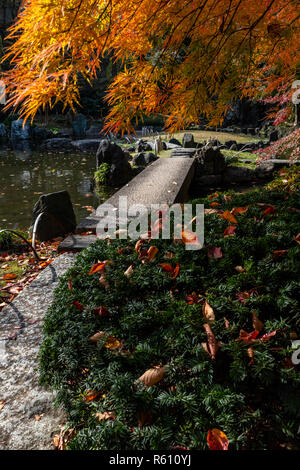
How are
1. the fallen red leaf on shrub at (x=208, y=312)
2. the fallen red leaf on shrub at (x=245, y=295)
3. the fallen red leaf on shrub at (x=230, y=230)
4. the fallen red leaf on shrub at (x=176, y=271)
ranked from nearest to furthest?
the fallen red leaf on shrub at (x=208, y=312), the fallen red leaf on shrub at (x=245, y=295), the fallen red leaf on shrub at (x=176, y=271), the fallen red leaf on shrub at (x=230, y=230)

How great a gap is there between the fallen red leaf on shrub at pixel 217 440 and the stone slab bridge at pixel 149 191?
11.0ft

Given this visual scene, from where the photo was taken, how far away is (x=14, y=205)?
8891mm

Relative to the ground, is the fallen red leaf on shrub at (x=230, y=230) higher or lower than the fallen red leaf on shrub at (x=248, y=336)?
higher

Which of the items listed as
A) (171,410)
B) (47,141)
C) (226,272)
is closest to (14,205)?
(226,272)

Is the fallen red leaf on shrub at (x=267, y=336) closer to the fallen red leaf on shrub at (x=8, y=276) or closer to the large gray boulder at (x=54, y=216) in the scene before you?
the fallen red leaf on shrub at (x=8, y=276)

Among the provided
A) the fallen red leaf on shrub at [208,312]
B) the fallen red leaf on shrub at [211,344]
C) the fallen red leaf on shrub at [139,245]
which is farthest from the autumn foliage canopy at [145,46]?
the fallen red leaf on shrub at [211,344]

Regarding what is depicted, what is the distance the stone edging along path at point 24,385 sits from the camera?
1807 mm

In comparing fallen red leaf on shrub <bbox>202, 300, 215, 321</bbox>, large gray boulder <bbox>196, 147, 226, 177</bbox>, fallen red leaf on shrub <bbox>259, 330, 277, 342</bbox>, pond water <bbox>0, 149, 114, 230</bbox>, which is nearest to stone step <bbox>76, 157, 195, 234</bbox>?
large gray boulder <bbox>196, 147, 226, 177</bbox>

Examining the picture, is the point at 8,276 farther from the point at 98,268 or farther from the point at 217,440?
the point at 217,440

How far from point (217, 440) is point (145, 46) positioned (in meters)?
3.05

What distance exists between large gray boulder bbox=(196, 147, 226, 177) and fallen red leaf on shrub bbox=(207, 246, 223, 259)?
8176 mm

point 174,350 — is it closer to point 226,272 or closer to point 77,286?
point 226,272

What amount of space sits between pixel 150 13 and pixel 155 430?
2.82m

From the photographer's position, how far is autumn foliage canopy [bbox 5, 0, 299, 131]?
2447mm
